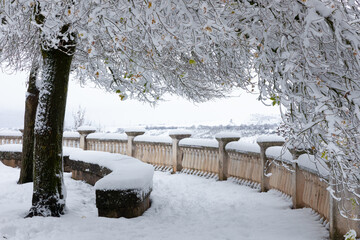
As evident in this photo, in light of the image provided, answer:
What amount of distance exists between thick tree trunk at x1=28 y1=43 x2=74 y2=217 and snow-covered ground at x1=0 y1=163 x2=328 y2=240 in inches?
13.1

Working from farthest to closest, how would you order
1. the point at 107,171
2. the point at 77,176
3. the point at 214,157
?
the point at 214,157 < the point at 77,176 < the point at 107,171

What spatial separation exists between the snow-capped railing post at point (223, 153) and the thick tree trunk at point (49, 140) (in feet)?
17.6

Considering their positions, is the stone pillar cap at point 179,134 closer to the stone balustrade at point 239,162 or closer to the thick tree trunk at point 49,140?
the stone balustrade at point 239,162

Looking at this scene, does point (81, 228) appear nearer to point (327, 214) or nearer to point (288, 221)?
point (288, 221)

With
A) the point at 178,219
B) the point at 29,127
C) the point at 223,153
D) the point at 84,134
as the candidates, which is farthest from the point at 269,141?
the point at 84,134

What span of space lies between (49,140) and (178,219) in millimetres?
2825

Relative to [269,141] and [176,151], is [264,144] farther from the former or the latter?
[176,151]

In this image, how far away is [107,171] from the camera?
772cm

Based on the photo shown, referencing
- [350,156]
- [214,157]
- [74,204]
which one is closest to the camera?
[350,156]

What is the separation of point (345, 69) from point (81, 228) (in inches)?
173

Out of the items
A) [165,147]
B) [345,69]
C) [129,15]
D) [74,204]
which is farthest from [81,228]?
[165,147]

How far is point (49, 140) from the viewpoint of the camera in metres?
5.61

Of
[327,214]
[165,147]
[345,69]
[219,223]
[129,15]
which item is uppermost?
[129,15]

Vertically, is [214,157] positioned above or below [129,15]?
below
